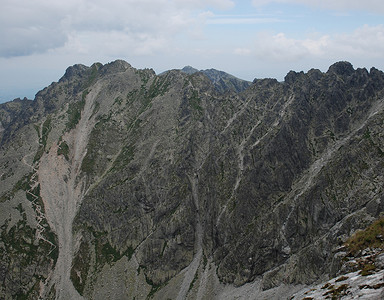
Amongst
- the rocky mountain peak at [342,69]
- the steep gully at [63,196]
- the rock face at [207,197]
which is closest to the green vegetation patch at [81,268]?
the rock face at [207,197]

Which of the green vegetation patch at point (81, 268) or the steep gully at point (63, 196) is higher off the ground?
the steep gully at point (63, 196)

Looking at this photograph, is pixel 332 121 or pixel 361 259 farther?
pixel 332 121

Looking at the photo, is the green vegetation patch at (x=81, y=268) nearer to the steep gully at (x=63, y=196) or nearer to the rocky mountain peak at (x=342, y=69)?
the steep gully at (x=63, y=196)

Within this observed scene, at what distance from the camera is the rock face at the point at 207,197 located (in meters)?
103

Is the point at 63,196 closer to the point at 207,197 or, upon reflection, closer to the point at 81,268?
the point at 81,268

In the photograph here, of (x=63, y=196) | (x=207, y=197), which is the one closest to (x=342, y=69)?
(x=207, y=197)

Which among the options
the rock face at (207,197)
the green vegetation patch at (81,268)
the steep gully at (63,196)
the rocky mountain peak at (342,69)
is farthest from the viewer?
the rocky mountain peak at (342,69)

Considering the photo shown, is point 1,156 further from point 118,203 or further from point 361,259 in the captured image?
point 361,259

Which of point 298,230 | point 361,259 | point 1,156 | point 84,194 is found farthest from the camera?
point 1,156

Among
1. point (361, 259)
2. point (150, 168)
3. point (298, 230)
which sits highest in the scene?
point (150, 168)

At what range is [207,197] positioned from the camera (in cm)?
13925

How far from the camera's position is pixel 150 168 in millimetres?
154500

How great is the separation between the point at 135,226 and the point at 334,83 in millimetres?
124626

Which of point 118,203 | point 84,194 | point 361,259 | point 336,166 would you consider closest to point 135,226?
point 118,203
